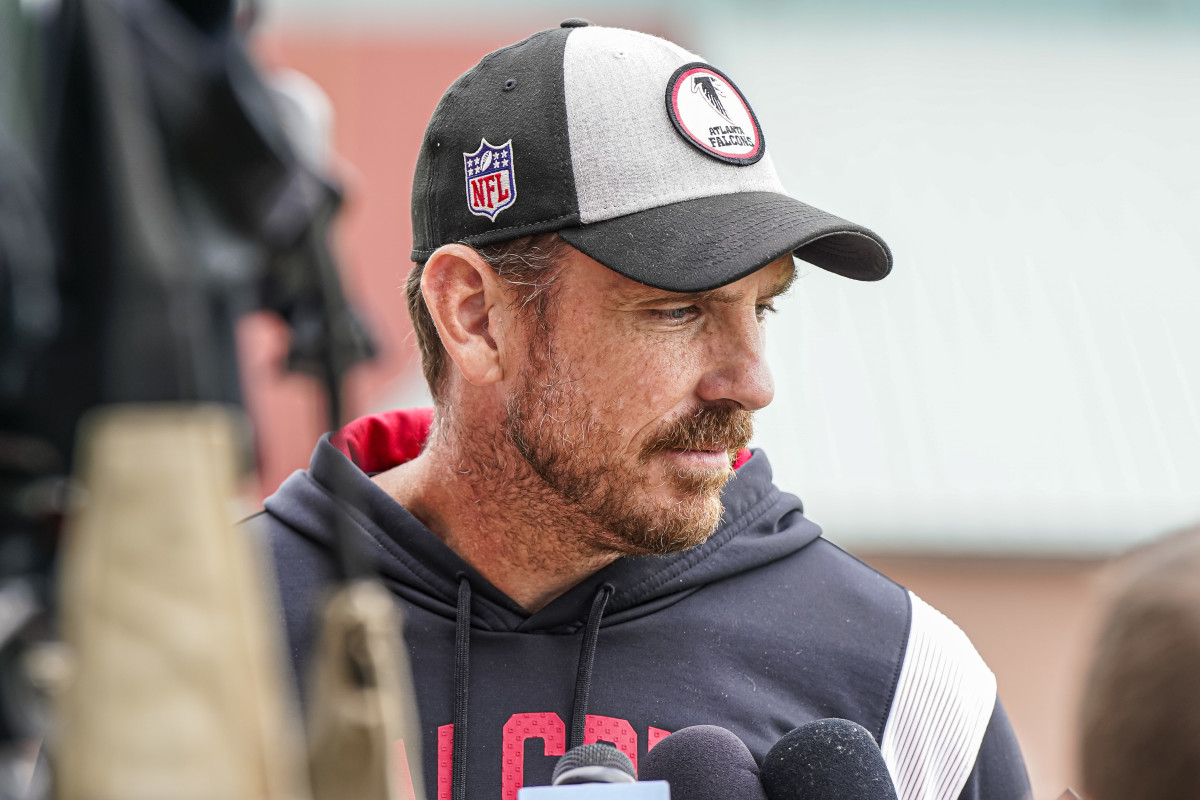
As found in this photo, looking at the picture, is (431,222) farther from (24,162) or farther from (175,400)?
(175,400)

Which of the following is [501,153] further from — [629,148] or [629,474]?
[629,474]

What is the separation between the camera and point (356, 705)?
2.22 feet

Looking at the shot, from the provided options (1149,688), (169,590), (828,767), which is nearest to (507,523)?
(828,767)

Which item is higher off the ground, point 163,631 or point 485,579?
point 163,631

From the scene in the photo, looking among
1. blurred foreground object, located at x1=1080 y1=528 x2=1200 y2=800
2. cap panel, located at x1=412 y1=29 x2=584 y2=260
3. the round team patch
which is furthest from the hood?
blurred foreground object, located at x1=1080 y1=528 x2=1200 y2=800

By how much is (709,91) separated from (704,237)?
0.75 feet

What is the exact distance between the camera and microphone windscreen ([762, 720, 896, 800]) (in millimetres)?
1183

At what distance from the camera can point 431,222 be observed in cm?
169

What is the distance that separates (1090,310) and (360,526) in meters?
5.80

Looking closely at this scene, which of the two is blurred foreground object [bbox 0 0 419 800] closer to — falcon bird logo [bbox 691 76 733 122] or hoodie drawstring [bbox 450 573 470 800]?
hoodie drawstring [bbox 450 573 470 800]

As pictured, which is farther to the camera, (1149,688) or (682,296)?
(682,296)

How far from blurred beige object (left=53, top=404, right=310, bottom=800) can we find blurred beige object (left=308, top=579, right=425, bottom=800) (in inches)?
1.9

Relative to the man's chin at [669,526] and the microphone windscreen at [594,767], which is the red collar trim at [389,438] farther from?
the microphone windscreen at [594,767]

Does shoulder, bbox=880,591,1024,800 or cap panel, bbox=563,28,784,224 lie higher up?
cap panel, bbox=563,28,784,224
